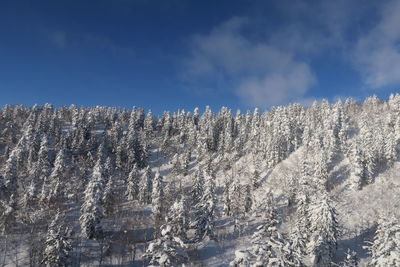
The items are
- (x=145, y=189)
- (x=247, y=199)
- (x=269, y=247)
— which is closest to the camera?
(x=269, y=247)

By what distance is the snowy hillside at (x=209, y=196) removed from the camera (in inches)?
1871

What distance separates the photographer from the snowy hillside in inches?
1871

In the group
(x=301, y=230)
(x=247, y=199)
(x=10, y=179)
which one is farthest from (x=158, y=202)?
(x=10, y=179)

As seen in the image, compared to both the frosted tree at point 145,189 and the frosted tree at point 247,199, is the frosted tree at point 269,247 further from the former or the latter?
the frosted tree at point 145,189

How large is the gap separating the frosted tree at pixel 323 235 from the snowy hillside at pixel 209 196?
187mm

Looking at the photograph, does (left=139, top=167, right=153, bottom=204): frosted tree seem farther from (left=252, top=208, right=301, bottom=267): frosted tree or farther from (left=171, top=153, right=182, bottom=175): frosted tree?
(left=252, top=208, right=301, bottom=267): frosted tree

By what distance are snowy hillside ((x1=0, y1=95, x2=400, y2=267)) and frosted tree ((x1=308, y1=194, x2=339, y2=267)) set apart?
0.19m

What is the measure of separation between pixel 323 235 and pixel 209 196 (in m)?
25.7

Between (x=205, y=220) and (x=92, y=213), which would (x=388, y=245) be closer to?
(x=205, y=220)

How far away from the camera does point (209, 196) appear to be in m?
71.4

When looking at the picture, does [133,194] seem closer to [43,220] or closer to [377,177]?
[43,220]

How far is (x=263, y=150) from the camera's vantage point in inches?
4835

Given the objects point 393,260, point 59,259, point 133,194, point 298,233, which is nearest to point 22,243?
point 59,259

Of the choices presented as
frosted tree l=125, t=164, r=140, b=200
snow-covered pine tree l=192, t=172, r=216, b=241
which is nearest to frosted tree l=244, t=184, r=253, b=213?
snow-covered pine tree l=192, t=172, r=216, b=241
